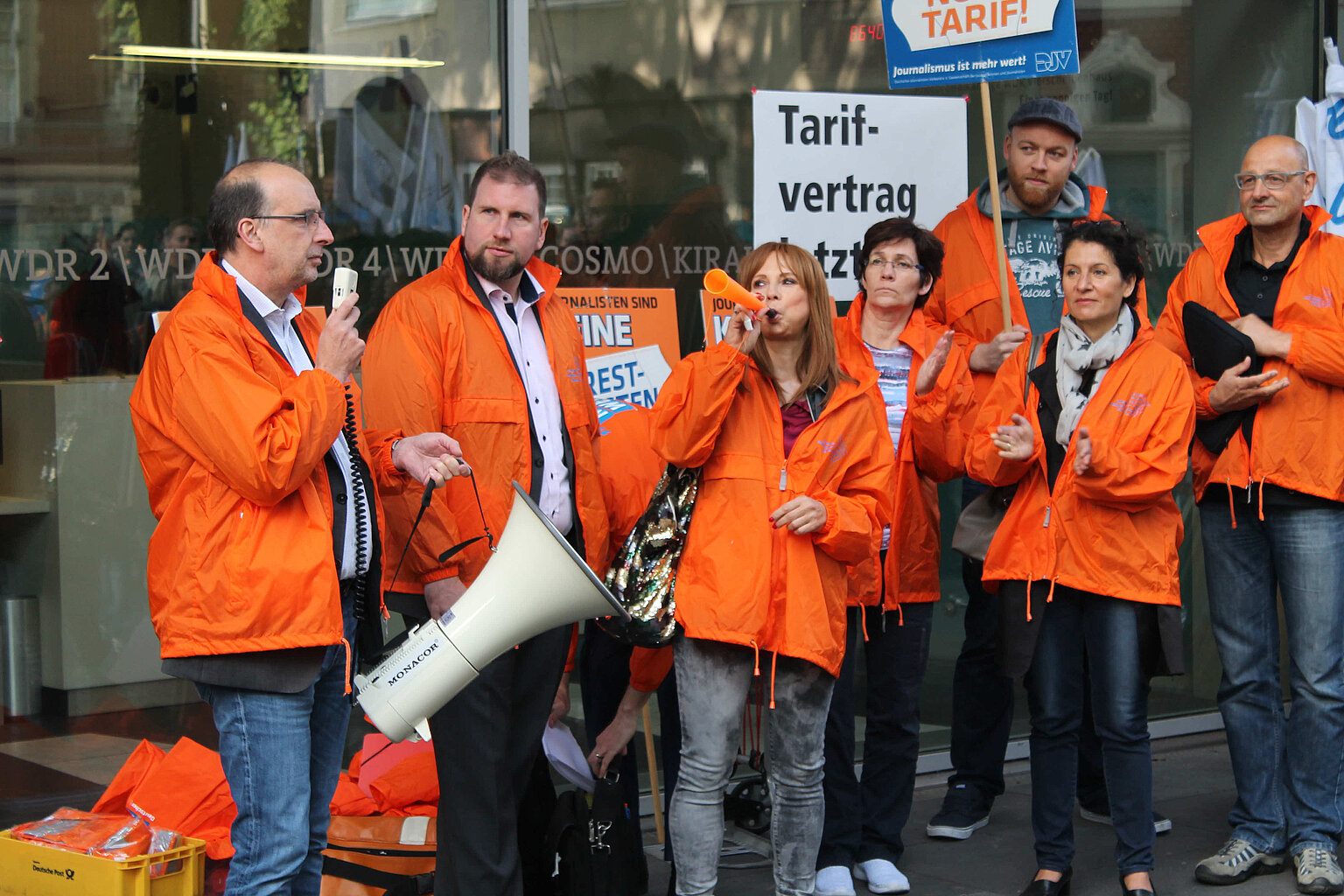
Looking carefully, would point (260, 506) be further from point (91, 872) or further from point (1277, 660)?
point (1277, 660)

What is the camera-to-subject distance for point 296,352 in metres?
3.69

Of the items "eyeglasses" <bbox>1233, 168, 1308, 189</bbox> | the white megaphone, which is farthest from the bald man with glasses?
the white megaphone

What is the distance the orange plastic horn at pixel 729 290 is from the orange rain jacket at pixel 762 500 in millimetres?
134

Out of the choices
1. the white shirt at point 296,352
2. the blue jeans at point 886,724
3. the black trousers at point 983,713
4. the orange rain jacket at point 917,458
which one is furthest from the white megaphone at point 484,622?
the black trousers at point 983,713

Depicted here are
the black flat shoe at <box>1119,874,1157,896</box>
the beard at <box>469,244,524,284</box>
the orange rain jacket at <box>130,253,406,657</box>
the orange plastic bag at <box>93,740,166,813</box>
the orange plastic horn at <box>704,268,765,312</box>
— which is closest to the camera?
the orange rain jacket at <box>130,253,406,657</box>

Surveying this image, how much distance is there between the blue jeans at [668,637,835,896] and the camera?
427cm

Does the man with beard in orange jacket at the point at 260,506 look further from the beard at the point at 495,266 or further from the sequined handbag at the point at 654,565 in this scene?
the sequined handbag at the point at 654,565

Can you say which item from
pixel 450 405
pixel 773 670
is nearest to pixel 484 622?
pixel 450 405

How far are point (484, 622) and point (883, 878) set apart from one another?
2034 millimetres

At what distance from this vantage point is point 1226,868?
5133 millimetres

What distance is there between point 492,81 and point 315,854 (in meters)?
3.08

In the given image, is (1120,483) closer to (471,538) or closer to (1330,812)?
(1330,812)

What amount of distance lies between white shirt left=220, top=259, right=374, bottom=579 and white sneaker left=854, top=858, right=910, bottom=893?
2.27 metres

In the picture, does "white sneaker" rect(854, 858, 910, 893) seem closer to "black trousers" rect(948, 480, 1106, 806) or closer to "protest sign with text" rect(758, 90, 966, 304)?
"black trousers" rect(948, 480, 1106, 806)
